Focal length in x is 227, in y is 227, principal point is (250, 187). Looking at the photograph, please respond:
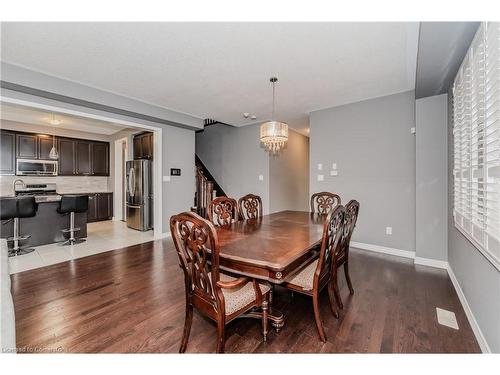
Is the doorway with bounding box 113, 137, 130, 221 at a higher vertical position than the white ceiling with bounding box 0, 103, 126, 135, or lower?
lower

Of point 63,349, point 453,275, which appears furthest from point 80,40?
point 453,275

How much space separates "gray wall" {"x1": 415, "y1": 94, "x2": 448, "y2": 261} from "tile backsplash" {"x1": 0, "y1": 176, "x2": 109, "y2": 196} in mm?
7283

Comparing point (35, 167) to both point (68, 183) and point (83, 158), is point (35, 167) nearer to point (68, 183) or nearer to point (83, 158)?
point (68, 183)

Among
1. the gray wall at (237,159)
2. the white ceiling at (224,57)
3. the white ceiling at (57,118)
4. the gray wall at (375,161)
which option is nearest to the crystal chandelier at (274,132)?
the white ceiling at (224,57)

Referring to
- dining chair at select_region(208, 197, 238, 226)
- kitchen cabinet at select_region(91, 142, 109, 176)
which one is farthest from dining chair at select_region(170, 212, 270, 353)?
kitchen cabinet at select_region(91, 142, 109, 176)

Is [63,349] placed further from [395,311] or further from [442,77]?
[442,77]

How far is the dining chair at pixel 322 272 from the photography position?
1593mm

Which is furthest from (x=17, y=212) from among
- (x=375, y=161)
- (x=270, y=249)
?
(x=375, y=161)

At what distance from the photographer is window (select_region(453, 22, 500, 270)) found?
1.39 m

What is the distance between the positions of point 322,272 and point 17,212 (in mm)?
4355

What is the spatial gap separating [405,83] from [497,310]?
9.48 ft

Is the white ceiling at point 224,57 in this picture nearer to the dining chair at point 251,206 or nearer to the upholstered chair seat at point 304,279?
the dining chair at point 251,206

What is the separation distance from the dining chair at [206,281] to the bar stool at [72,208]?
143 inches

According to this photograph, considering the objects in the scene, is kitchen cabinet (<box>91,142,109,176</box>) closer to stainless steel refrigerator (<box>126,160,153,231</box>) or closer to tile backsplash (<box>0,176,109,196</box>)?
tile backsplash (<box>0,176,109,196</box>)
